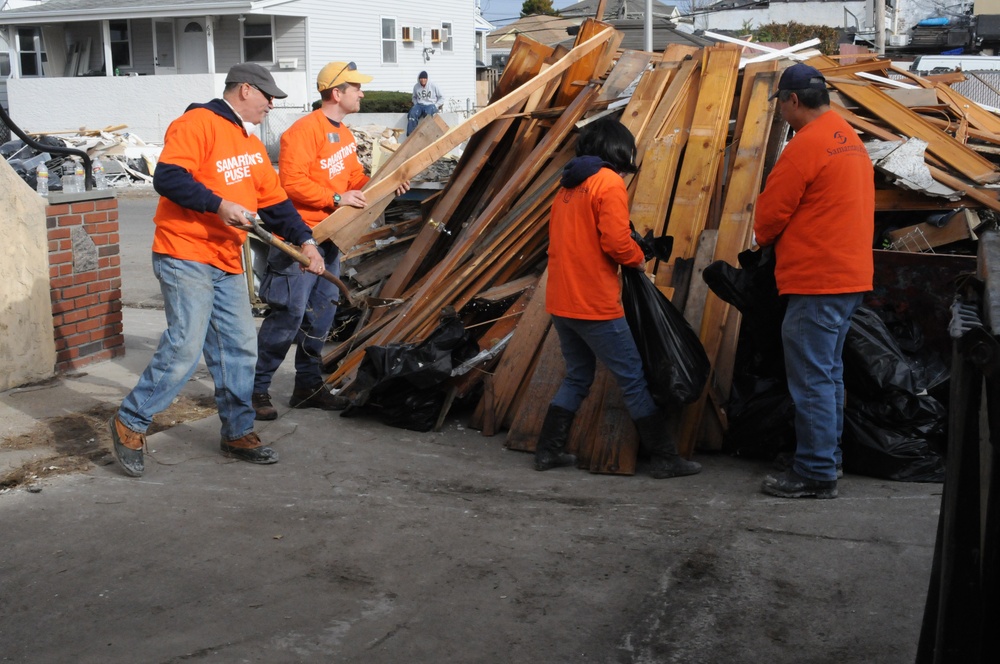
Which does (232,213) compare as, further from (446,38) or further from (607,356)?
(446,38)

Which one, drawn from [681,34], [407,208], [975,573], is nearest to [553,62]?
[407,208]

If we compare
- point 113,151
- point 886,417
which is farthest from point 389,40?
point 886,417

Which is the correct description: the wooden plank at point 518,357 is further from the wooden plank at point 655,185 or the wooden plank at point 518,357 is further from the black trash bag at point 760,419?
the black trash bag at point 760,419

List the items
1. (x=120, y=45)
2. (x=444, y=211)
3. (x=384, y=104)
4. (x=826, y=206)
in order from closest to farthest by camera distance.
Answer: (x=826, y=206) < (x=444, y=211) < (x=384, y=104) < (x=120, y=45)

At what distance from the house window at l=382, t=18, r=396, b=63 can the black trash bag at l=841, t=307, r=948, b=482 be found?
30.0 metres

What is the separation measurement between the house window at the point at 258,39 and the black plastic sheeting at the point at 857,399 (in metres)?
27.1

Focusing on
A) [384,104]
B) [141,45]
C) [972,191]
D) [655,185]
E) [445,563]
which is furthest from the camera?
[141,45]

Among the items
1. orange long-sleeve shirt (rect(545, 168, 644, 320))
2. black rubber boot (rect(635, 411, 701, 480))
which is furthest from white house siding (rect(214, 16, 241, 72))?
black rubber boot (rect(635, 411, 701, 480))

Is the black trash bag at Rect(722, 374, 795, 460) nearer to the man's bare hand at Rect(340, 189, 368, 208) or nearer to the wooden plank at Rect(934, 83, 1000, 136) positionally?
the man's bare hand at Rect(340, 189, 368, 208)

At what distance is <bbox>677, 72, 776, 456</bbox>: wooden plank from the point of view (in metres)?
5.50

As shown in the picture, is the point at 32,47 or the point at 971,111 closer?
the point at 971,111

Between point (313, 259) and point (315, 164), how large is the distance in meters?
1.11

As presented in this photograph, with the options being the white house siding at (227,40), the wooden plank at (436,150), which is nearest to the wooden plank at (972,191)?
the wooden plank at (436,150)

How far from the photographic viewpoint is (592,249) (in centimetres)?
509
